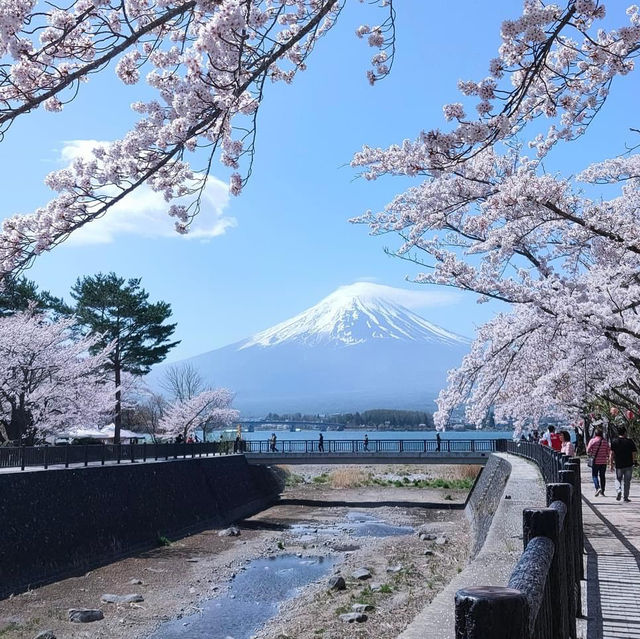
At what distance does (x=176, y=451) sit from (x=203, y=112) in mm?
27437

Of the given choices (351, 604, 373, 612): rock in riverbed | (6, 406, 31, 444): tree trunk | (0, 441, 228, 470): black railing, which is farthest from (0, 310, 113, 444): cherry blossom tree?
(351, 604, 373, 612): rock in riverbed

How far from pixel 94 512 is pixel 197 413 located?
32333mm

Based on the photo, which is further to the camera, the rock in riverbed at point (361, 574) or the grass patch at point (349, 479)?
the grass patch at point (349, 479)

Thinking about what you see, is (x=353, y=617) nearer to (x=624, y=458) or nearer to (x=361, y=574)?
(x=361, y=574)

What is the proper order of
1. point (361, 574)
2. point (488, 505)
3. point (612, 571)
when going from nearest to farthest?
1. point (612, 571)
2. point (361, 574)
3. point (488, 505)

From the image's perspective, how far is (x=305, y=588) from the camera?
17.8 metres

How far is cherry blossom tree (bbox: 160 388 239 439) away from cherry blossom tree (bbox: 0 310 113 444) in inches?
670

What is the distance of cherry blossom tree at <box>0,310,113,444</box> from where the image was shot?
30.5 metres

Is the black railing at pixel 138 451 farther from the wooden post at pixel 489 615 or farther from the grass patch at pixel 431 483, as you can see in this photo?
the wooden post at pixel 489 615

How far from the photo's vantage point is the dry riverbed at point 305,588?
46.1 feet

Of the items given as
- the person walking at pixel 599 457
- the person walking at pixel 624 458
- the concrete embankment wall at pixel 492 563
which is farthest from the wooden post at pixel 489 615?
the person walking at pixel 599 457

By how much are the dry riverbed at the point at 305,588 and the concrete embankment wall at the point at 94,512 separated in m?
0.66

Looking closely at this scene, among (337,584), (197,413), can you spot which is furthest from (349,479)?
(337,584)

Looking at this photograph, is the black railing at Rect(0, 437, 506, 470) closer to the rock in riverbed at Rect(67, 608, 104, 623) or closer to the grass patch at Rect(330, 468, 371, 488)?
the grass patch at Rect(330, 468, 371, 488)
